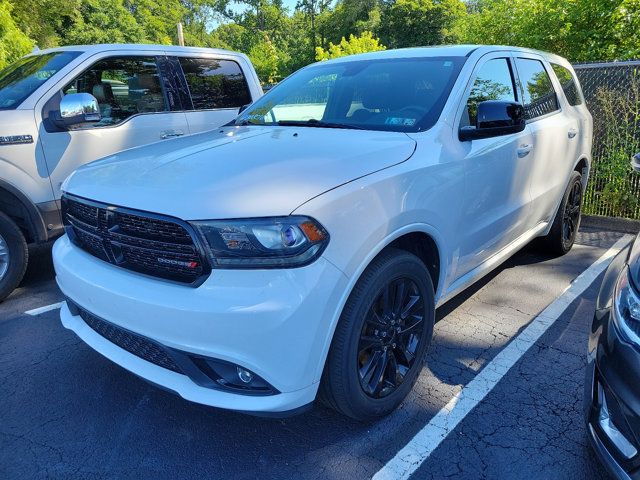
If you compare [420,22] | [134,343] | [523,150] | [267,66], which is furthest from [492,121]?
[420,22]

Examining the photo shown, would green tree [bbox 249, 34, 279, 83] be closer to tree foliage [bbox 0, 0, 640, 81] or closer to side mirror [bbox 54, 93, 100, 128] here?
tree foliage [bbox 0, 0, 640, 81]

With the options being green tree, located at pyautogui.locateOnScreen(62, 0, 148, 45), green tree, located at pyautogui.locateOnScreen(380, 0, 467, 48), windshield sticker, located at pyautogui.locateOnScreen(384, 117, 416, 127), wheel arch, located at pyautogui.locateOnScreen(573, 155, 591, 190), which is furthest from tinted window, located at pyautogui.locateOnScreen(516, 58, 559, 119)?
green tree, located at pyautogui.locateOnScreen(380, 0, 467, 48)

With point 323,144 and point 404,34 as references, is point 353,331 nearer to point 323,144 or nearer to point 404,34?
point 323,144

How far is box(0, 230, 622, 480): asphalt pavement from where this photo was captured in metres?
2.26

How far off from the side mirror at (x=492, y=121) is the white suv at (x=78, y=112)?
298 cm

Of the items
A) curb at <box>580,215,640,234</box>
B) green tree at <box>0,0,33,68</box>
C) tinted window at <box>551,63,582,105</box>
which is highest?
green tree at <box>0,0,33,68</box>

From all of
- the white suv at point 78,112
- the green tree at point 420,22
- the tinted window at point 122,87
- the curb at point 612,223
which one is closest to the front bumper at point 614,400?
the white suv at point 78,112

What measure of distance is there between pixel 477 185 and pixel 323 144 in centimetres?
101

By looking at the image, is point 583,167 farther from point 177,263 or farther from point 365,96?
point 177,263

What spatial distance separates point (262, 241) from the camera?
1.91 meters

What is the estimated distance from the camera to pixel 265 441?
2.43m

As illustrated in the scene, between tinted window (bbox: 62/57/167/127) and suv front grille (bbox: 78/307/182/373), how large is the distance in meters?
2.71

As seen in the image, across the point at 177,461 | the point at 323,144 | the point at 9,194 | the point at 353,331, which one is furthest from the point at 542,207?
the point at 9,194

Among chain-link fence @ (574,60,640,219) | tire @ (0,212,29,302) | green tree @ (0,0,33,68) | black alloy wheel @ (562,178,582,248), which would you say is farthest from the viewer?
green tree @ (0,0,33,68)
